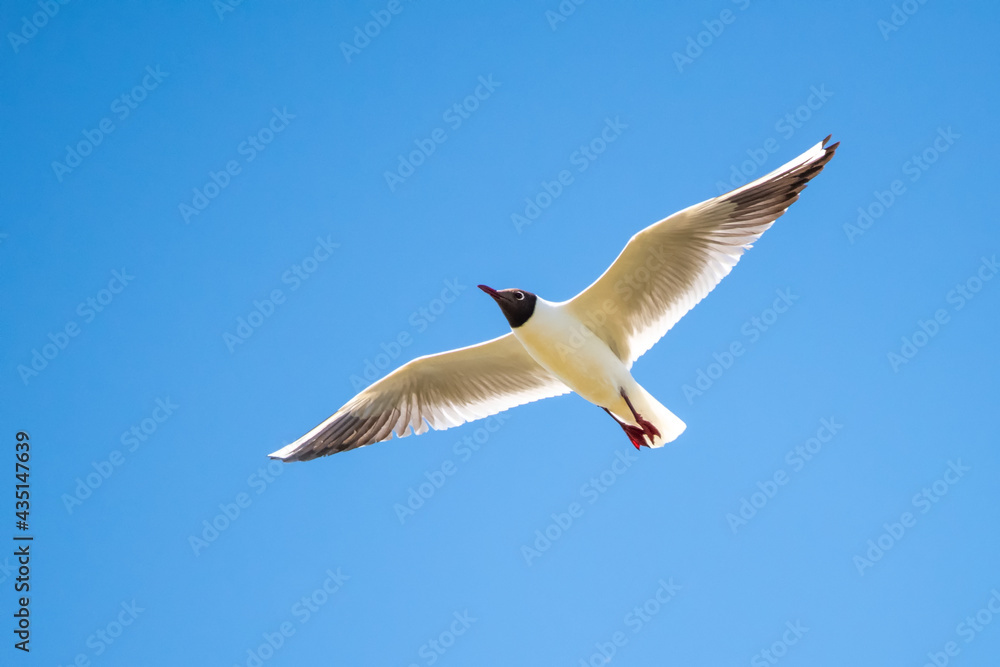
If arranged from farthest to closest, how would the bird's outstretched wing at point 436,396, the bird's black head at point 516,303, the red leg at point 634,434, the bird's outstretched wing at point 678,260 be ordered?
the bird's outstretched wing at point 436,396 < the red leg at point 634,434 < the bird's black head at point 516,303 < the bird's outstretched wing at point 678,260

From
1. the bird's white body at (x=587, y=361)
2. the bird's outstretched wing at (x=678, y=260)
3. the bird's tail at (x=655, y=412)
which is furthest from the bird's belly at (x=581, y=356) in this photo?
the bird's outstretched wing at (x=678, y=260)

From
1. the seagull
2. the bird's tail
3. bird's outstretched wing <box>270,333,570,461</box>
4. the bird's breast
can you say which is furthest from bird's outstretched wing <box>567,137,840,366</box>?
bird's outstretched wing <box>270,333,570,461</box>

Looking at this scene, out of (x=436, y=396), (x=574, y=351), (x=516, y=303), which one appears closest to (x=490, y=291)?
A: (x=516, y=303)

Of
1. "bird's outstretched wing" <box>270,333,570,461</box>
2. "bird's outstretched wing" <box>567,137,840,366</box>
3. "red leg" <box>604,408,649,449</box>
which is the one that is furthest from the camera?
"bird's outstretched wing" <box>270,333,570,461</box>

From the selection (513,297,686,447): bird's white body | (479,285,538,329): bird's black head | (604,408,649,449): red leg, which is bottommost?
(604,408,649,449): red leg

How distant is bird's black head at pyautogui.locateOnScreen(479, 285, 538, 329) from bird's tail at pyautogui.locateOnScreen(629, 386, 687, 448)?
99 cm

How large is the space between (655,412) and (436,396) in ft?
6.44

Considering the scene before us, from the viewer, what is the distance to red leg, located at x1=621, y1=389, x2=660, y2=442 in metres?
7.99

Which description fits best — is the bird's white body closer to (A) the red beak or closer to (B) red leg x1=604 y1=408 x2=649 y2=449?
(B) red leg x1=604 y1=408 x2=649 y2=449

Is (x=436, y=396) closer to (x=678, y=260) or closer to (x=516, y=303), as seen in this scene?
(x=516, y=303)

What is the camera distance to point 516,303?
795 centimetres

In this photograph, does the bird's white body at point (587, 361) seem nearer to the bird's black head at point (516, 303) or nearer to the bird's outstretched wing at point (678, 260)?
the bird's black head at point (516, 303)

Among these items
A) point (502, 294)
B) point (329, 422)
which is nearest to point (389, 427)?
point (329, 422)

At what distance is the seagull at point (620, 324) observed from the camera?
7797 millimetres
